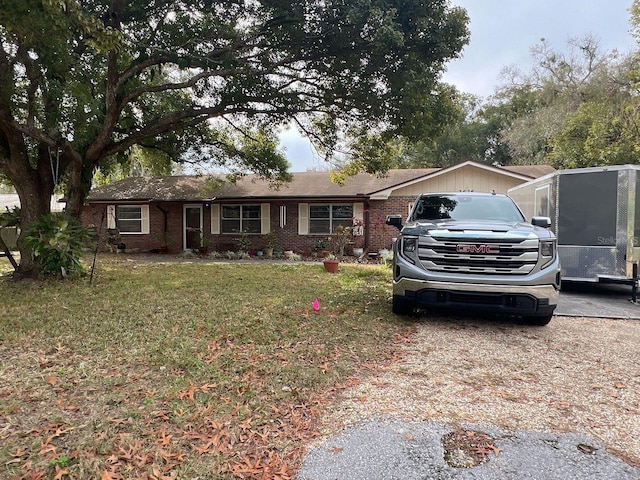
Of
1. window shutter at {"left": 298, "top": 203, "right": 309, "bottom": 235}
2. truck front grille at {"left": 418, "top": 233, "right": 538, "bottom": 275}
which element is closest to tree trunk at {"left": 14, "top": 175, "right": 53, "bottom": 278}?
truck front grille at {"left": 418, "top": 233, "right": 538, "bottom": 275}

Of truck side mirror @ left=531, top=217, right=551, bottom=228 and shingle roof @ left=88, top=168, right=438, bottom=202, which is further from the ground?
shingle roof @ left=88, top=168, right=438, bottom=202

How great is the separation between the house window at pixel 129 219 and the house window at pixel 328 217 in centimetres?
778

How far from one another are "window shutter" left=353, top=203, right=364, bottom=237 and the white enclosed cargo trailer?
780cm

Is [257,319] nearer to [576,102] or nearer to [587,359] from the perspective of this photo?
[587,359]

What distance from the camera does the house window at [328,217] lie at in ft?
51.8

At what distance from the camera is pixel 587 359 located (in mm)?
4281

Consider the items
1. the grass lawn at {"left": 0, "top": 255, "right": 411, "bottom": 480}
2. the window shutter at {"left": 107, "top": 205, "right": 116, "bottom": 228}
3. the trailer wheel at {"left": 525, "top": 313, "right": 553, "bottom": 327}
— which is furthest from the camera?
the window shutter at {"left": 107, "top": 205, "right": 116, "bottom": 228}

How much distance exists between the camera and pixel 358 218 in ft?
50.8

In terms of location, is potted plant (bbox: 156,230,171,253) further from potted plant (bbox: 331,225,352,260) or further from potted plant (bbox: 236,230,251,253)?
potted plant (bbox: 331,225,352,260)

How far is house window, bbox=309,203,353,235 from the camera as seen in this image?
15789mm

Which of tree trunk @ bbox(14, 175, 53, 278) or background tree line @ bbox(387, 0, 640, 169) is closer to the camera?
tree trunk @ bbox(14, 175, 53, 278)

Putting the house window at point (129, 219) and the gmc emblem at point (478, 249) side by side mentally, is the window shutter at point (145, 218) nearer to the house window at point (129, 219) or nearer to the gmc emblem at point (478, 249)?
the house window at point (129, 219)

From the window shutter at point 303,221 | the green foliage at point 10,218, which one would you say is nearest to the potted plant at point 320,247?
the window shutter at point 303,221

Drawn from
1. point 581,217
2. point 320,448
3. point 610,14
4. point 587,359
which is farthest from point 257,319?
point 610,14
